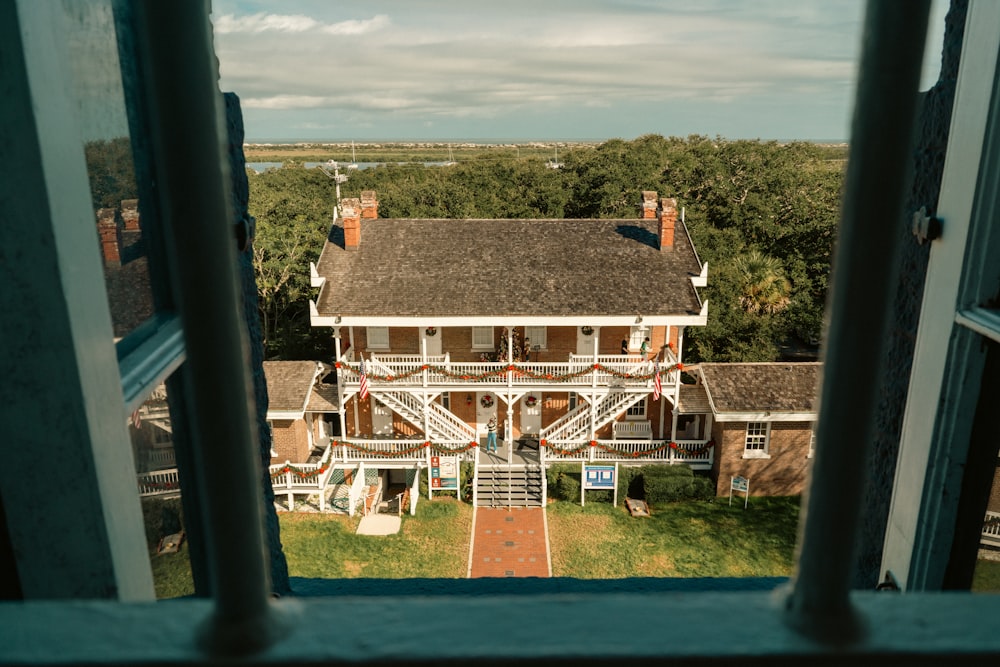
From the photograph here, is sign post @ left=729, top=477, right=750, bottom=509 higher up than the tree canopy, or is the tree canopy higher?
the tree canopy

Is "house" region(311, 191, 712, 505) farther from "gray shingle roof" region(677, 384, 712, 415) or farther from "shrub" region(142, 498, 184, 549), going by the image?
"shrub" region(142, 498, 184, 549)

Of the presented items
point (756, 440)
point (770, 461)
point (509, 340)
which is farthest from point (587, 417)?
point (770, 461)

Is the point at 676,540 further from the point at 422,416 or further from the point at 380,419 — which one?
the point at 380,419

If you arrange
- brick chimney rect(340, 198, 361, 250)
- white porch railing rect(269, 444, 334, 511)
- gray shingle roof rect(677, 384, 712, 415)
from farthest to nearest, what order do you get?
brick chimney rect(340, 198, 361, 250), gray shingle roof rect(677, 384, 712, 415), white porch railing rect(269, 444, 334, 511)

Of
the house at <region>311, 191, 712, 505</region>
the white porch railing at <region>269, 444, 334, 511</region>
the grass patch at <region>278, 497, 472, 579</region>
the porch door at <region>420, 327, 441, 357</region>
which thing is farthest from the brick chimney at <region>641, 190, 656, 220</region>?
the white porch railing at <region>269, 444, 334, 511</region>

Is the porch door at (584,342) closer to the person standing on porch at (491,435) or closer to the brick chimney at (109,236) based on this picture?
the person standing on porch at (491,435)

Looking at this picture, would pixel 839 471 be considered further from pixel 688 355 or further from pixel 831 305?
pixel 688 355
